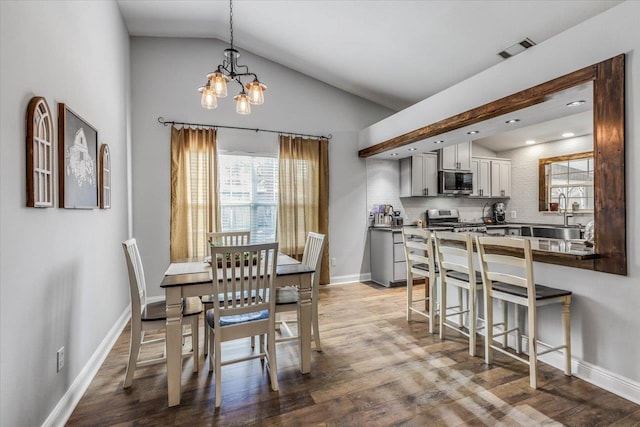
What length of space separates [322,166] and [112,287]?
3185 millimetres

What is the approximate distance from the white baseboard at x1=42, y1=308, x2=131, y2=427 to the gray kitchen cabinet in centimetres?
360

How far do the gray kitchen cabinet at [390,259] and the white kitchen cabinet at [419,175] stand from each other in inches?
34.7

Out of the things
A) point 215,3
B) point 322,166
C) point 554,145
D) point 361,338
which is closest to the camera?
point 361,338

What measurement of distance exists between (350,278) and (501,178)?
12.1ft

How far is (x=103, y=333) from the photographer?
8.98ft

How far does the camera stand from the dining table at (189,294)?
2039 millimetres

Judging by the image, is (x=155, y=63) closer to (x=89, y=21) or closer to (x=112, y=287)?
(x=89, y=21)

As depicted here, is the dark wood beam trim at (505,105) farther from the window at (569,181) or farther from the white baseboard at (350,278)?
the window at (569,181)

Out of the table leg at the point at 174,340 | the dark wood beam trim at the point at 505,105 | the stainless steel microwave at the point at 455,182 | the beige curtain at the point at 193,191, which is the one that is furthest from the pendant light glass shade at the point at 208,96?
the stainless steel microwave at the point at 455,182

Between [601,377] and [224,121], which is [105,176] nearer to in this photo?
[224,121]

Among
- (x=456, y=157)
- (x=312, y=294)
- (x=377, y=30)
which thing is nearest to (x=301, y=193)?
(x=312, y=294)

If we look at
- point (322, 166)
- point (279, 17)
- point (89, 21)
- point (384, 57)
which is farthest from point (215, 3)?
point (322, 166)

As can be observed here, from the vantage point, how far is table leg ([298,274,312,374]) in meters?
2.38

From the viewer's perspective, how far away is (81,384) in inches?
85.4
